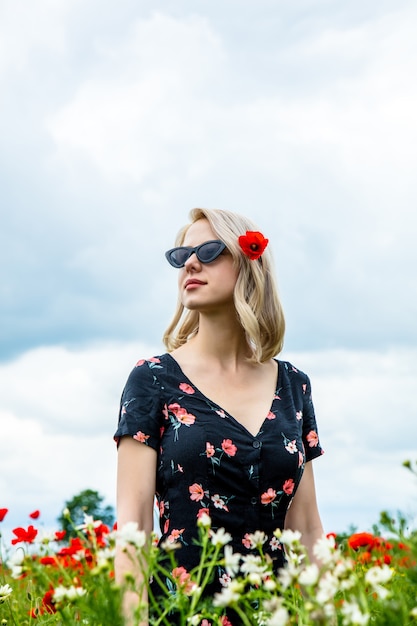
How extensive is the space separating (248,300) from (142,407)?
2.24 ft

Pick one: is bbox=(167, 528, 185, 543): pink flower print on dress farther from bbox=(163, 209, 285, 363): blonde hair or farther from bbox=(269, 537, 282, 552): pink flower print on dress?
bbox=(163, 209, 285, 363): blonde hair

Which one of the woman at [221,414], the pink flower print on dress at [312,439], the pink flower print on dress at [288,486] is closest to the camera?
the woman at [221,414]

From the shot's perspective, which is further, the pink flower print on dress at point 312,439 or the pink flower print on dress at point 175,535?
the pink flower print on dress at point 312,439

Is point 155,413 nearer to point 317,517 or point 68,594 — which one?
point 317,517

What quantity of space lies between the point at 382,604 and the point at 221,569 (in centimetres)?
146

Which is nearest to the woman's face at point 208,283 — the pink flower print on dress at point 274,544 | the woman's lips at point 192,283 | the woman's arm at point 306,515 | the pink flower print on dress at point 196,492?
the woman's lips at point 192,283

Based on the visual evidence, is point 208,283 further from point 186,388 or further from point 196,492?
point 196,492

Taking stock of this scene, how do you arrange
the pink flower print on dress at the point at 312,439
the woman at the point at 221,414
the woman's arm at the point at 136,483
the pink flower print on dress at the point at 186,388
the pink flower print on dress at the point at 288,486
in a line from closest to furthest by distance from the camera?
the woman's arm at the point at 136,483
the woman at the point at 221,414
the pink flower print on dress at the point at 288,486
the pink flower print on dress at the point at 186,388
the pink flower print on dress at the point at 312,439

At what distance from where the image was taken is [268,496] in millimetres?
3195

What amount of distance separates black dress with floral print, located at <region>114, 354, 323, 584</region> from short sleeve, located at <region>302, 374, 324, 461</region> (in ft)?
0.67

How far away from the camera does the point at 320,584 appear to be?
1711 millimetres

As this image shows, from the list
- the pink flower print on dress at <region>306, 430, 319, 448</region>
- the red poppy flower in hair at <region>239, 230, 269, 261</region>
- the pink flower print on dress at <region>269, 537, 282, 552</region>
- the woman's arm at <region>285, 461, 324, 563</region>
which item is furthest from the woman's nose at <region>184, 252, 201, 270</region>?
the pink flower print on dress at <region>269, 537, 282, 552</region>

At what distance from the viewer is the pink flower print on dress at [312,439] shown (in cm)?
362

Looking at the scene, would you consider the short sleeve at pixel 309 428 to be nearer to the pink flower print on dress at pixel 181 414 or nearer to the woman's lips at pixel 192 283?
the pink flower print on dress at pixel 181 414
